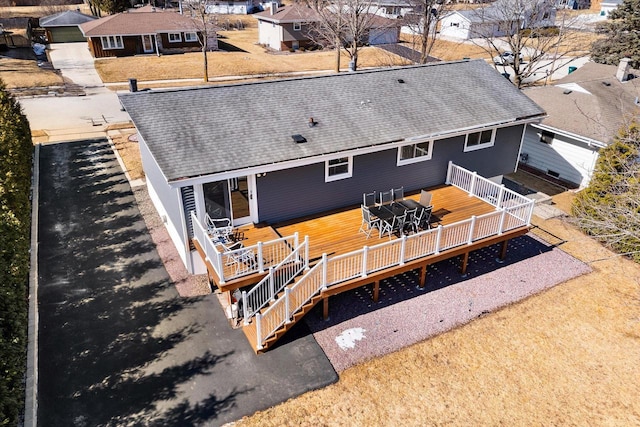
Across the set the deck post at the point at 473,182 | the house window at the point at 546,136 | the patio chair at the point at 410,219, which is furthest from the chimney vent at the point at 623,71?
the patio chair at the point at 410,219

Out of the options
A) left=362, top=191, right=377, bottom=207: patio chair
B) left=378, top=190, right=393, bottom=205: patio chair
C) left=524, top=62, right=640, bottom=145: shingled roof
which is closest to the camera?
left=362, top=191, right=377, bottom=207: patio chair

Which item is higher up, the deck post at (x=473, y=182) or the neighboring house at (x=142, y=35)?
the neighboring house at (x=142, y=35)

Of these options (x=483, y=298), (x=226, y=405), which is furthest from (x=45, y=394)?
(x=483, y=298)

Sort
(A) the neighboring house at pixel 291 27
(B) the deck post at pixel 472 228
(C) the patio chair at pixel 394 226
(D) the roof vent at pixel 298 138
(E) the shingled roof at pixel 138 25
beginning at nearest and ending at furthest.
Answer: (B) the deck post at pixel 472 228, (C) the patio chair at pixel 394 226, (D) the roof vent at pixel 298 138, (E) the shingled roof at pixel 138 25, (A) the neighboring house at pixel 291 27

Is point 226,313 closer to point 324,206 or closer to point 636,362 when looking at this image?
point 324,206

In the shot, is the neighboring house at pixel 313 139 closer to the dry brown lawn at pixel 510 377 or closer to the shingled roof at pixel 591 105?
the shingled roof at pixel 591 105

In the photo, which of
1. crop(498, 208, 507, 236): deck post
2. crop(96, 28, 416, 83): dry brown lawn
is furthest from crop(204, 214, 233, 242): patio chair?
crop(96, 28, 416, 83): dry brown lawn

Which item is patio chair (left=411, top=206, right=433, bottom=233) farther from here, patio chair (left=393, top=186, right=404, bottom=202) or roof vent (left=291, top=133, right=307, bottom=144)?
roof vent (left=291, top=133, right=307, bottom=144)
